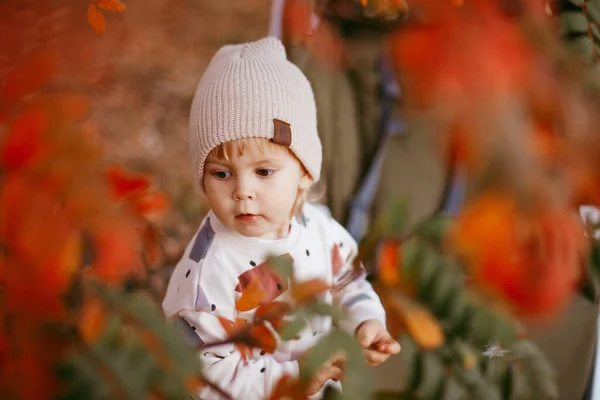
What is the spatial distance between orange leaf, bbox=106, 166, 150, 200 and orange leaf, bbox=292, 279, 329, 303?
0.18 meters

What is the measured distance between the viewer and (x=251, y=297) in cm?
59

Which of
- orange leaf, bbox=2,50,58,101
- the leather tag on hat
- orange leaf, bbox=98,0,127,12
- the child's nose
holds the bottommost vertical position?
the child's nose

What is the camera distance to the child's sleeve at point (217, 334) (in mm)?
565

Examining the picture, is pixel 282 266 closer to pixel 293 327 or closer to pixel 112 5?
pixel 293 327

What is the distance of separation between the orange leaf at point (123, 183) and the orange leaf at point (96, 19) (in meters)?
0.14

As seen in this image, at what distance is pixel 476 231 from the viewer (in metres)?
0.67

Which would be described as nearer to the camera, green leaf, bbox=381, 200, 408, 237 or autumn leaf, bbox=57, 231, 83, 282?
autumn leaf, bbox=57, 231, 83, 282

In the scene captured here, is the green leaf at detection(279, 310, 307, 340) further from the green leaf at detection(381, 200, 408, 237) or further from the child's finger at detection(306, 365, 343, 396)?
the green leaf at detection(381, 200, 408, 237)

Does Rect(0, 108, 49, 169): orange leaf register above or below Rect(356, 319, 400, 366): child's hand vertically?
above

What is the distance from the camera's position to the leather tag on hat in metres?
0.60

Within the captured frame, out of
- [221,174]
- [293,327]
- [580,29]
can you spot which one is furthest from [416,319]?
[580,29]

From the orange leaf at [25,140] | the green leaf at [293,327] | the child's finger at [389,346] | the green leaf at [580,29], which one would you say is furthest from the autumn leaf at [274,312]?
the green leaf at [580,29]

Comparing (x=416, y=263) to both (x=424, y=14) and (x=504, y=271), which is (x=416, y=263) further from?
(x=424, y=14)

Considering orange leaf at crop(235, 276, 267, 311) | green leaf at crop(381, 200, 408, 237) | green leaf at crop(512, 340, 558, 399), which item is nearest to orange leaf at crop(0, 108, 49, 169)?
orange leaf at crop(235, 276, 267, 311)
